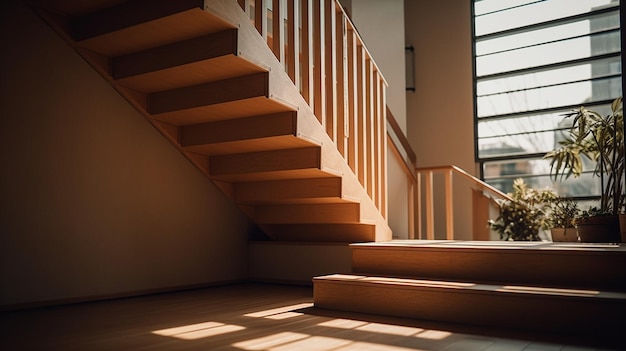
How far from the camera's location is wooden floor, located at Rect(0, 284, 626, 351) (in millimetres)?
2283

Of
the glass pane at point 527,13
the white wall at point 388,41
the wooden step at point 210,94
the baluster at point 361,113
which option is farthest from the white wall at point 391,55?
the wooden step at point 210,94

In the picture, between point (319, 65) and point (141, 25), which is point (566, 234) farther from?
point (141, 25)

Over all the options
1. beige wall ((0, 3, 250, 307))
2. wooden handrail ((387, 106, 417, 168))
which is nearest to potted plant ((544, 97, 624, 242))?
wooden handrail ((387, 106, 417, 168))

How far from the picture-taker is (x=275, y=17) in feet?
10.3

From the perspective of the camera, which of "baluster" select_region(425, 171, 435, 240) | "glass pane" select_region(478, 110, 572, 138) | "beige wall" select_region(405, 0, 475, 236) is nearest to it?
"baluster" select_region(425, 171, 435, 240)

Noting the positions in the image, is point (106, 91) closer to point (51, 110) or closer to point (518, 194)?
point (51, 110)

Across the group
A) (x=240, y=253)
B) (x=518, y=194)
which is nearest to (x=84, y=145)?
(x=240, y=253)

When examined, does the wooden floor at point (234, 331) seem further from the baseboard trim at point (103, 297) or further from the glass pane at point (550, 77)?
the glass pane at point (550, 77)

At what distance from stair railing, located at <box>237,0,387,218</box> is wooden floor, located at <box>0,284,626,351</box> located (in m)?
1.20

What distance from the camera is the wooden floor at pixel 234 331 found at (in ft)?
7.49

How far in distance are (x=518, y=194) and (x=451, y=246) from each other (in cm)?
239

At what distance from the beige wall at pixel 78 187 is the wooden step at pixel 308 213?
558 millimetres

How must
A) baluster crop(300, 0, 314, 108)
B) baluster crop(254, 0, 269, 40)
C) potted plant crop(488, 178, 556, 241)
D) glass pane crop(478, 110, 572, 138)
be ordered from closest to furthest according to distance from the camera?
1. baluster crop(254, 0, 269, 40)
2. baluster crop(300, 0, 314, 108)
3. potted plant crop(488, 178, 556, 241)
4. glass pane crop(478, 110, 572, 138)

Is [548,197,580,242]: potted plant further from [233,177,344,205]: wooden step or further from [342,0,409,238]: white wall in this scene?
[233,177,344,205]: wooden step
